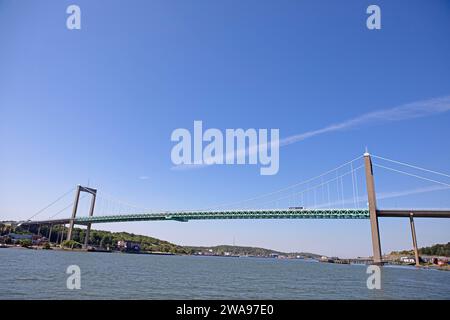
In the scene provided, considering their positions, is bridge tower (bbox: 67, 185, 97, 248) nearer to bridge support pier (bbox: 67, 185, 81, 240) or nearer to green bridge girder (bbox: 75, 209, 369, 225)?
bridge support pier (bbox: 67, 185, 81, 240)

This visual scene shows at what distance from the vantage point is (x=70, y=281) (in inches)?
565

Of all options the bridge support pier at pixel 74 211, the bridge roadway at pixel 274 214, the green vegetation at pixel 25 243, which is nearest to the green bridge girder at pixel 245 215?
the bridge roadway at pixel 274 214

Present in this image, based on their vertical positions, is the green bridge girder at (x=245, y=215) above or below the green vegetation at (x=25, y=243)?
above

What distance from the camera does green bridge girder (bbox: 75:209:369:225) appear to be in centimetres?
4147

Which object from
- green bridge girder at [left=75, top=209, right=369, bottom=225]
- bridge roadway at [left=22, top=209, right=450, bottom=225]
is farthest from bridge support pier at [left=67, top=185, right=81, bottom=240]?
bridge roadway at [left=22, top=209, right=450, bottom=225]

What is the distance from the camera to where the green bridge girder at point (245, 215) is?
41.5 metres

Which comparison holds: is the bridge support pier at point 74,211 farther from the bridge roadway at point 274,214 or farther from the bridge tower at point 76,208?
the bridge roadway at point 274,214

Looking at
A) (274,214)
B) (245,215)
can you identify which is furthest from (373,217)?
(245,215)

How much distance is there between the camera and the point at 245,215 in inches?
1811
